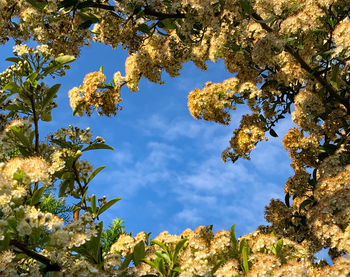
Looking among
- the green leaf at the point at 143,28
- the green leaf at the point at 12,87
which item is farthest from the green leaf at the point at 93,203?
the green leaf at the point at 143,28

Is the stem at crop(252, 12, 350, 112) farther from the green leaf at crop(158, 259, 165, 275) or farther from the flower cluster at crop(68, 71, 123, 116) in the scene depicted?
the green leaf at crop(158, 259, 165, 275)

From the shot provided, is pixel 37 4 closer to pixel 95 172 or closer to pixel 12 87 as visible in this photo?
pixel 12 87

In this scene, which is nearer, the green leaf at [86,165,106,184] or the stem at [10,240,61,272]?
the stem at [10,240,61,272]

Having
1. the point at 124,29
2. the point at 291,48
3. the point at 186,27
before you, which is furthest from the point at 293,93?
the point at 124,29

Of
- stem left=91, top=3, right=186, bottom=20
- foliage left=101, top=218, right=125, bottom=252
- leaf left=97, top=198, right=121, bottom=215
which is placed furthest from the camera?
foliage left=101, top=218, right=125, bottom=252

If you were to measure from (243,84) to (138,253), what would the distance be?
336 centimetres

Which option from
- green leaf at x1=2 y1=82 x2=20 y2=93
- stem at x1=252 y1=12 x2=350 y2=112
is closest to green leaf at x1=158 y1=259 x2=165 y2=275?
green leaf at x1=2 y1=82 x2=20 y2=93

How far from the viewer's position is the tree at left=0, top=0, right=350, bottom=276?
326 cm

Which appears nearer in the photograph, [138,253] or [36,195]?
[36,195]

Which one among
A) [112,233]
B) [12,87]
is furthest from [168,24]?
[112,233]

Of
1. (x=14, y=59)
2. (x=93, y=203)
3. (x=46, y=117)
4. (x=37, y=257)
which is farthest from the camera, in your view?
(x=46, y=117)

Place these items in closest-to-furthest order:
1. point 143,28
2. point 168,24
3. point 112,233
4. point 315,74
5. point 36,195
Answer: point 36,195
point 143,28
point 168,24
point 315,74
point 112,233

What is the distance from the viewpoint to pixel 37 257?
246 centimetres

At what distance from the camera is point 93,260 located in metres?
2.81
